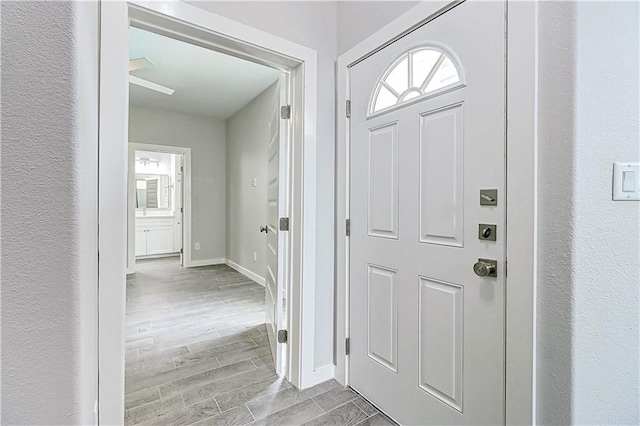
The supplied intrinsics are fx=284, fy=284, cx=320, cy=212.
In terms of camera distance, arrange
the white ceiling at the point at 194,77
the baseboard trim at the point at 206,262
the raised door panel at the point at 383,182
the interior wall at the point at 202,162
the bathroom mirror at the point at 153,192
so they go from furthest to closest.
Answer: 1. the bathroom mirror at the point at 153,192
2. the baseboard trim at the point at 206,262
3. the interior wall at the point at 202,162
4. the white ceiling at the point at 194,77
5. the raised door panel at the point at 383,182

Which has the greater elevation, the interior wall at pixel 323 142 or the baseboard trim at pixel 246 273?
the interior wall at pixel 323 142

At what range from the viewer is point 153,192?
6.53 metres

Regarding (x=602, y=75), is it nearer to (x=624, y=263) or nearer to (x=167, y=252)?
(x=624, y=263)

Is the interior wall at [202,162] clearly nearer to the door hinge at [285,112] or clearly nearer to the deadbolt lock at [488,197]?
the door hinge at [285,112]

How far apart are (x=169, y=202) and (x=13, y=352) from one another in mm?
6883

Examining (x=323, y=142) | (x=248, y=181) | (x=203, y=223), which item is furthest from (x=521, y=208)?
(x=203, y=223)

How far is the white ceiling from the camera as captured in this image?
9.07ft

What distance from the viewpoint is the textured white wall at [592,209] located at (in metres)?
0.85

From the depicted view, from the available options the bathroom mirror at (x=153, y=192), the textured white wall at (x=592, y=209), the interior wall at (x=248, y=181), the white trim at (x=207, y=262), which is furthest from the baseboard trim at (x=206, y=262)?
the textured white wall at (x=592, y=209)

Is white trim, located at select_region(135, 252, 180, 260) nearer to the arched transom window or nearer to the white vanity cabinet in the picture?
the white vanity cabinet

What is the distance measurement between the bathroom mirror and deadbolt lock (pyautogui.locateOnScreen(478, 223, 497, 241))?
694 centimetres

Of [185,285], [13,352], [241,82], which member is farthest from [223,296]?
[13,352]

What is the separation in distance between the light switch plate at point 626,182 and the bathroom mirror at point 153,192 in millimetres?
7261

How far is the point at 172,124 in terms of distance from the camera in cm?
471
